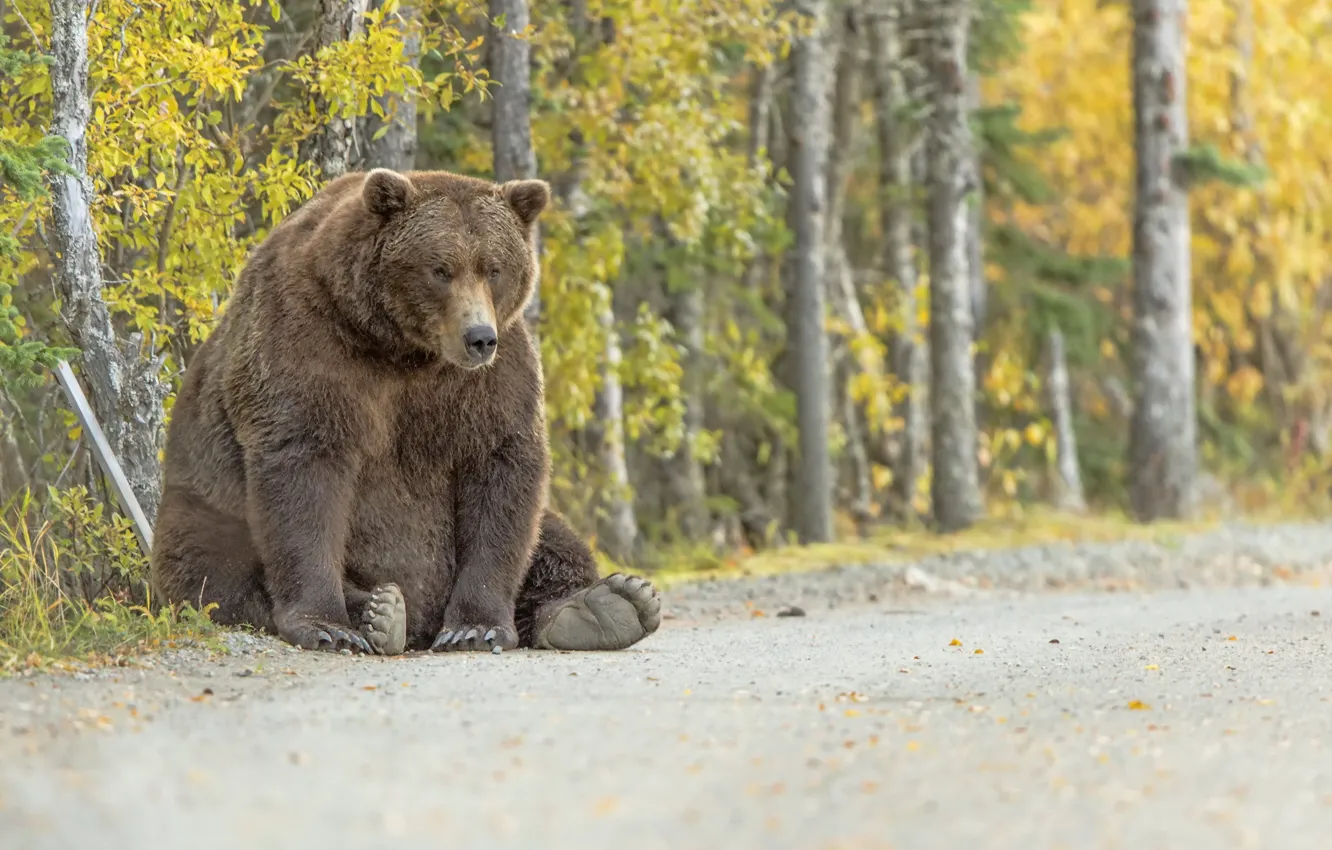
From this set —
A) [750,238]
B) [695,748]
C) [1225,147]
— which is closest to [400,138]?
[750,238]

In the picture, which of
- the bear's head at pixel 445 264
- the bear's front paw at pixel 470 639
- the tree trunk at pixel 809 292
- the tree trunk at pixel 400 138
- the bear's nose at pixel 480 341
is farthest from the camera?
the tree trunk at pixel 809 292

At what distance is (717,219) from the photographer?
1386 centimetres

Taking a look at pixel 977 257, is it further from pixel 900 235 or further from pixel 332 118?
pixel 332 118

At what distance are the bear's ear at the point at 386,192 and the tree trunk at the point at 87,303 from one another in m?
1.52

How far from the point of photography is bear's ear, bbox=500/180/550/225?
24.2 ft

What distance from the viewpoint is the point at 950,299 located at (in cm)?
1634

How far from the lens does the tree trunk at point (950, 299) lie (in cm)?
1638

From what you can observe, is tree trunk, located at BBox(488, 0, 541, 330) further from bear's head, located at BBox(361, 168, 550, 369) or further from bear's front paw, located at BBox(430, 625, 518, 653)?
bear's front paw, located at BBox(430, 625, 518, 653)

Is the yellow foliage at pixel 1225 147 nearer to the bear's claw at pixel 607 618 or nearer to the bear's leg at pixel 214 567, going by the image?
the bear's claw at pixel 607 618

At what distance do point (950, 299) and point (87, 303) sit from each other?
9.45 m

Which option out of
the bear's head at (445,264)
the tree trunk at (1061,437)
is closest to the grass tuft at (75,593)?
the bear's head at (445,264)

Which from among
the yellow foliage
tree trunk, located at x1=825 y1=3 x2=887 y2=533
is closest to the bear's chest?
tree trunk, located at x1=825 y1=3 x2=887 y2=533

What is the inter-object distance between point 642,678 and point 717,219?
7.96 metres

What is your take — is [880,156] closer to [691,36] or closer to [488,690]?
[691,36]
